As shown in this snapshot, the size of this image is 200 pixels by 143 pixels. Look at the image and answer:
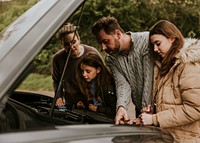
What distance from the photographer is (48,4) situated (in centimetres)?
173

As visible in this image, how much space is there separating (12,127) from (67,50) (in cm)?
131

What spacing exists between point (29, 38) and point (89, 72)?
1.57 metres

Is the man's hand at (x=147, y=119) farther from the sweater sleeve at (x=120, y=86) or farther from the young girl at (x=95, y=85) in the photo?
the young girl at (x=95, y=85)

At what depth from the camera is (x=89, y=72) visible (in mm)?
3131

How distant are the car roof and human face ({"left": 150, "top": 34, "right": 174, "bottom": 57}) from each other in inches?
41.2

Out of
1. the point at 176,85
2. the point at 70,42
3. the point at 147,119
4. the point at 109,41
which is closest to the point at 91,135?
the point at 147,119

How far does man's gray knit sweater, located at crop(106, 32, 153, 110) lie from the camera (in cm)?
288

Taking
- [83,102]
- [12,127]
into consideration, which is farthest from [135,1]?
Result: [12,127]

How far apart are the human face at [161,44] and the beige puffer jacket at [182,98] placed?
96 millimetres

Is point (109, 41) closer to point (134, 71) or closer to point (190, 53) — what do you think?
point (134, 71)

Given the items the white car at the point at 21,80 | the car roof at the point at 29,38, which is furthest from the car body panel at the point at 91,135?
the car roof at the point at 29,38

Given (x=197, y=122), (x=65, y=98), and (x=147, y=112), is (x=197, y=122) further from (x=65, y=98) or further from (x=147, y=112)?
(x=65, y=98)

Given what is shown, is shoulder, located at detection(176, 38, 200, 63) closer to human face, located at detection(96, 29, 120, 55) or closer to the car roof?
human face, located at detection(96, 29, 120, 55)

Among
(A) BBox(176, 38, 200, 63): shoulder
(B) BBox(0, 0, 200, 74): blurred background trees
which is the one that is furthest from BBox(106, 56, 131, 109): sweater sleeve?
(B) BBox(0, 0, 200, 74): blurred background trees
